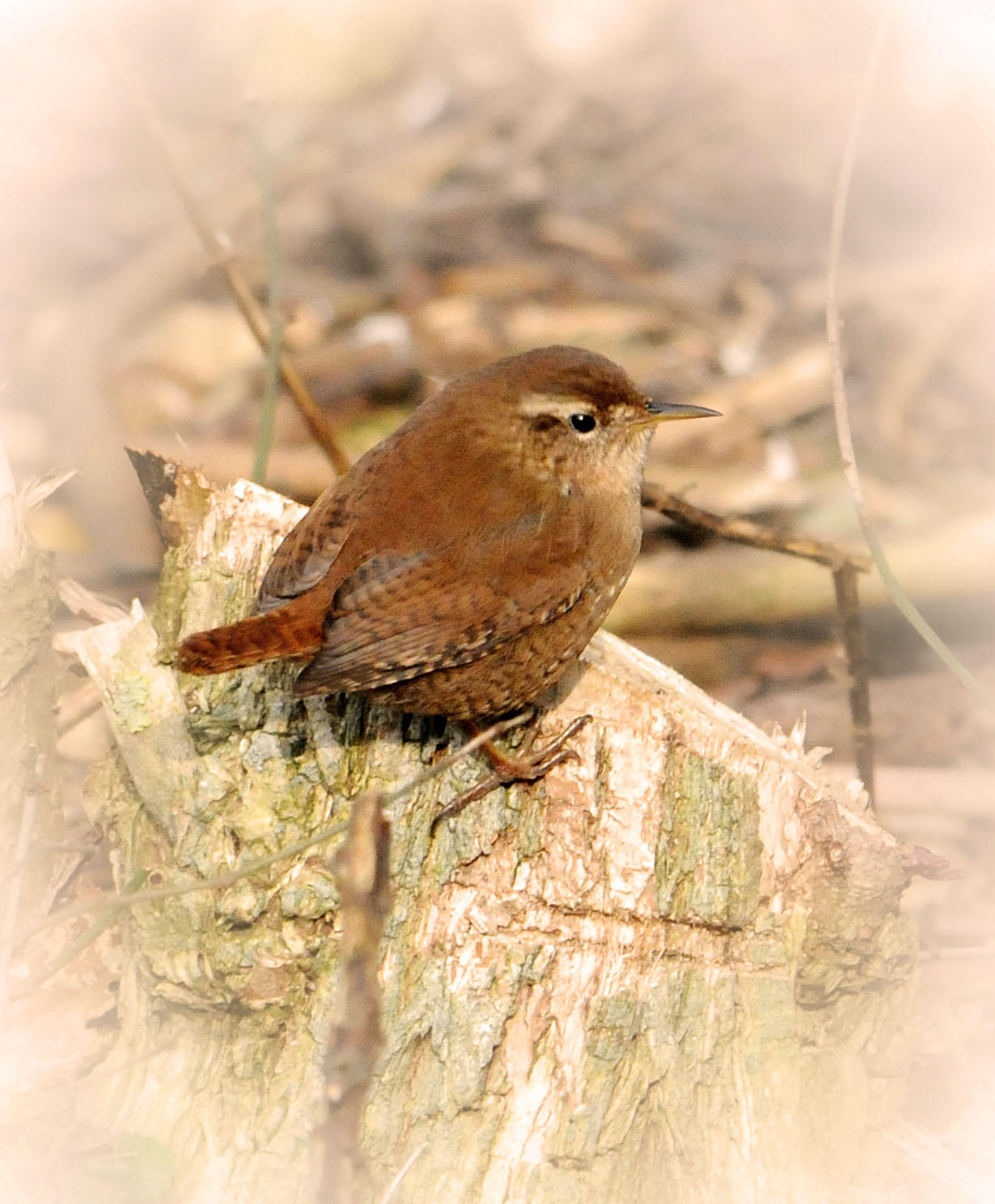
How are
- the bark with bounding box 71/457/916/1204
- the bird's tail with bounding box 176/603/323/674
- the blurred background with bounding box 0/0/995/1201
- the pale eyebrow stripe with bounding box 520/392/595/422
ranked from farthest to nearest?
the blurred background with bounding box 0/0/995/1201 → the pale eyebrow stripe with bounding box 520/392/595/422 → the bark with bounding box 71/457/916/1204 → the bird's tail with bounding box 176/603/323/674

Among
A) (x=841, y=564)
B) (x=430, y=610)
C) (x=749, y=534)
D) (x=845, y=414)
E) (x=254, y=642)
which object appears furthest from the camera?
(x=841, y=564)

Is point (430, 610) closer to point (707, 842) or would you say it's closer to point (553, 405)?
point (553, 405)

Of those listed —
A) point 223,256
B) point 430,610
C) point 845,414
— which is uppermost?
point 223,256

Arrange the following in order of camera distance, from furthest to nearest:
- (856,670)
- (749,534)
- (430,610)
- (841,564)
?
(856,670) → (841,564) → (749,534) → (430,610)

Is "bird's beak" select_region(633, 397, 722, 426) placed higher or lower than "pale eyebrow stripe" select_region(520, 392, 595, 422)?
higher

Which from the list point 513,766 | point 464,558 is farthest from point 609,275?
point 513,766

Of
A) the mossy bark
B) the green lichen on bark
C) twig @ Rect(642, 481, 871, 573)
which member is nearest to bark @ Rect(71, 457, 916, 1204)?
the green lichen on bark

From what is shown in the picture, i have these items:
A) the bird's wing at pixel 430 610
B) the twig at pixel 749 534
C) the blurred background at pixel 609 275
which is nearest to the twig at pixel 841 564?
the twig at pixel 749 534

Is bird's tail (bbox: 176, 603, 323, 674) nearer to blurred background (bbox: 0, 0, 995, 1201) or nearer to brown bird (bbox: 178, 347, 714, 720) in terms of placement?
brown bird (bbox: 178, 347, 714, 720)

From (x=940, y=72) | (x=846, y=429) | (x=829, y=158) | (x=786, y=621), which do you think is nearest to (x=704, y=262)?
(x=829, y=158)

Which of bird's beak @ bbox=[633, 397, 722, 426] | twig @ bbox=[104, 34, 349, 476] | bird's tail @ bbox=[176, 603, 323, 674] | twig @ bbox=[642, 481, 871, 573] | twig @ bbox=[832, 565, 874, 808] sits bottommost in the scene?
bird's tail @ bbox=[176, 603, 323, 674]
